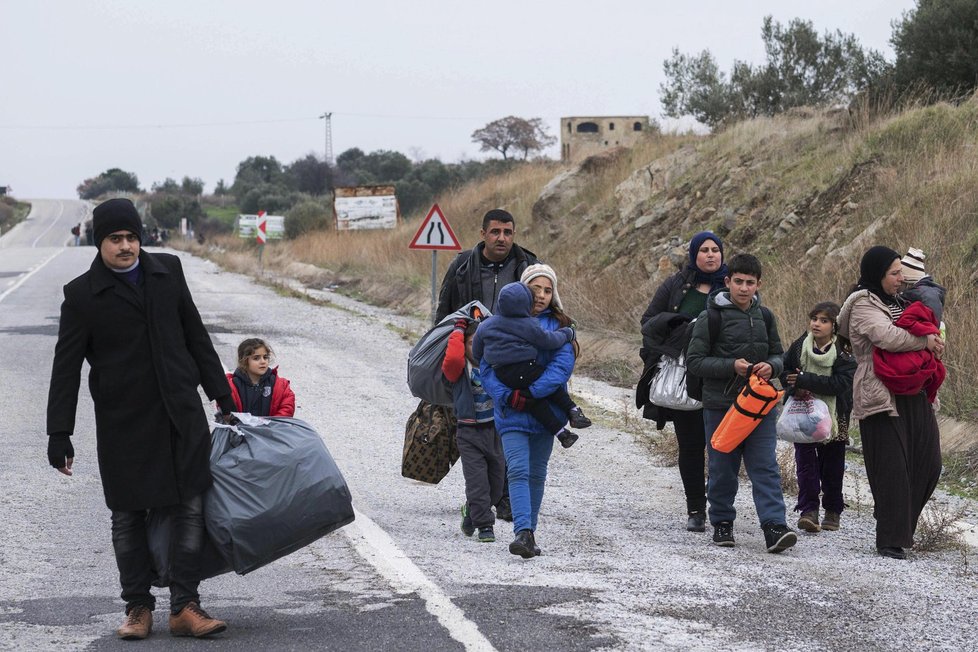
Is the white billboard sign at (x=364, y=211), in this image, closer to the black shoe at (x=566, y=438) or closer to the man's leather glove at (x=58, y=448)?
the black shoe at (x=566, y=438)

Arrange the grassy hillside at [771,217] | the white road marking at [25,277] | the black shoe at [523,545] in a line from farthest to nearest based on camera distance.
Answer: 1. the white road marking at [25,277]
2. the grassy hillside at [771,217]
3. the black shoe at [523,545]

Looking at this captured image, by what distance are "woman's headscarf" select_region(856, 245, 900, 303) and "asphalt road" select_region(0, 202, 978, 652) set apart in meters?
1.52

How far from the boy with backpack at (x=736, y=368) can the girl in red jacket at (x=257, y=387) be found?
8.05 feet

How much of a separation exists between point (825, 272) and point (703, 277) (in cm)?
830

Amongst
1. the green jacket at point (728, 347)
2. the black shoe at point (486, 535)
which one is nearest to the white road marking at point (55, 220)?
the black shoe at point (486, 535)

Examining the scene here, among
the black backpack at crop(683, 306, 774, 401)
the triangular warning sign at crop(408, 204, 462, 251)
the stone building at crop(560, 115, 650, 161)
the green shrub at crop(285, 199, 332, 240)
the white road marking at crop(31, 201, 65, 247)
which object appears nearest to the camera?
the black backpack at crop(683, 306, 774, 401)

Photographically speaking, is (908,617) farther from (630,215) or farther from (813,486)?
(630,215)

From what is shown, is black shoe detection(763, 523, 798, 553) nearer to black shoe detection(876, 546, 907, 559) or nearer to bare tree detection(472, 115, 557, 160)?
black shoe detection(876, 546, 907, 559)

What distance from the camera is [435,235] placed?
67.9ft

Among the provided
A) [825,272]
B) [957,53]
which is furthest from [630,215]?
[825,272]

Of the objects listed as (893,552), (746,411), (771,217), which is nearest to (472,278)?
(746,411)

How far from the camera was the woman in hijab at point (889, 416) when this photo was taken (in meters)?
7.37

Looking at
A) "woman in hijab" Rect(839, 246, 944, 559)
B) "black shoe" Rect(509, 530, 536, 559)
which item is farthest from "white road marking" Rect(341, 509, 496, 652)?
"woman in hijab" Rect(839, 246, 944, 559)

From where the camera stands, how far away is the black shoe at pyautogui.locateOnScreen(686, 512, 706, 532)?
811 centimetres
